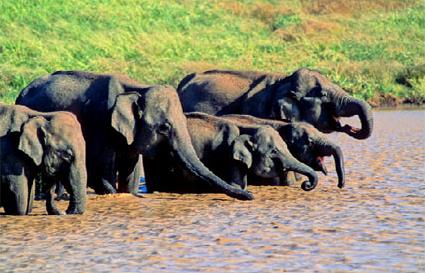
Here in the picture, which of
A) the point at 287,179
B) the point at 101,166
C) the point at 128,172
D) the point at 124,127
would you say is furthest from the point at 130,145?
the point at 287,179

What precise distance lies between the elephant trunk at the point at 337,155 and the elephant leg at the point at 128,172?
241 centimetres

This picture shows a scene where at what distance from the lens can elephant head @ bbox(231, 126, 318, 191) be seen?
15781mm

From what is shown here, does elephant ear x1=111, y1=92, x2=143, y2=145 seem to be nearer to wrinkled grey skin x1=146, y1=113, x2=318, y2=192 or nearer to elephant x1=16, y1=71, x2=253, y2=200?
elephant x1=16, y1=71, x2=253, y2=200

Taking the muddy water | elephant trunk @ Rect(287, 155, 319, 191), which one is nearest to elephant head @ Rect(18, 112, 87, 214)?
the muddy water

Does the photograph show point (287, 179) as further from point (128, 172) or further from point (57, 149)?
point (57, 149)

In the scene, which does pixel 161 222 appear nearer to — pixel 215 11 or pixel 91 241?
pixel 91 241

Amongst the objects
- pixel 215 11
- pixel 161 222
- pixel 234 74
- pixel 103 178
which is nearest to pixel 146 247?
pixel 161 222

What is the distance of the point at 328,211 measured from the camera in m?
13.9

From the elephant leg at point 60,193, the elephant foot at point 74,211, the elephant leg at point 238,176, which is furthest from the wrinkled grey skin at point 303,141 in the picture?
the elephant foot at point 74,211

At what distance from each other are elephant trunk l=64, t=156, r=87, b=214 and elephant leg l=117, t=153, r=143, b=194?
6.90ft

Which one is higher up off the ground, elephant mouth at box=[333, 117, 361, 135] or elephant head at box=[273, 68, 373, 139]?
elephant head at box=[273, 68, 373, 139]

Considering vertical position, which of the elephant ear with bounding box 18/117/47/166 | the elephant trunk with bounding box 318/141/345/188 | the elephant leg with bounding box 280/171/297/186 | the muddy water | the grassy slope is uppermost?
the grassy slope

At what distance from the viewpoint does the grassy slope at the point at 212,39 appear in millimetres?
37500

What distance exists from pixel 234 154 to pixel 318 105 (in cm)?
297
